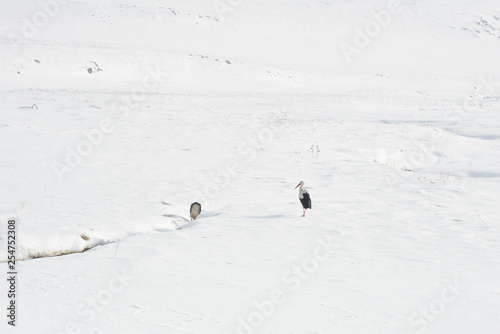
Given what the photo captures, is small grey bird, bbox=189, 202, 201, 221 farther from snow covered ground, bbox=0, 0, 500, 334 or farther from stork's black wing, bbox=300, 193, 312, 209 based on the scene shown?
stork's black wing, bbox=300, 193, 312, 209

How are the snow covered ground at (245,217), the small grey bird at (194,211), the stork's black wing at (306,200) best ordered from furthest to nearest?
1. the small grey bird at (194,211)
2. the stork's black wing at (306,200)
3. the snow covered ground at (245,217)

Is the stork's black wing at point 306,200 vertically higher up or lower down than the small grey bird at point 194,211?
higher up

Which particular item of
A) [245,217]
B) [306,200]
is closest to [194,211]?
[245,217]

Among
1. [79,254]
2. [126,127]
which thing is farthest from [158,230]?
[126,127]

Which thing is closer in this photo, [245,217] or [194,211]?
[245,217]

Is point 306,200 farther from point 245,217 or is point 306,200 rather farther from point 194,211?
point 194,211

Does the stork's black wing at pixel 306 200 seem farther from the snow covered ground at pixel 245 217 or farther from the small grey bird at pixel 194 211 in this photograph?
the small grey bird at pixel 194 211

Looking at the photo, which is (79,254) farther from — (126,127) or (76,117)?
(76,117)

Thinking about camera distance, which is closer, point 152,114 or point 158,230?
point 158,230

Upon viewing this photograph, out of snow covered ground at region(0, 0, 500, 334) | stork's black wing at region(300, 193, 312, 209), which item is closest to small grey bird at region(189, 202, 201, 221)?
snow covered ground at region(0, 0, 500, 334)

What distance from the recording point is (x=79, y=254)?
19.4ft

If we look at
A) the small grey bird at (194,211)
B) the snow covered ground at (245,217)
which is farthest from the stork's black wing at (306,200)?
the small grey bird at (194,211)

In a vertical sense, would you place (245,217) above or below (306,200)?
below

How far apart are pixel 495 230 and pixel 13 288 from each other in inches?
274
